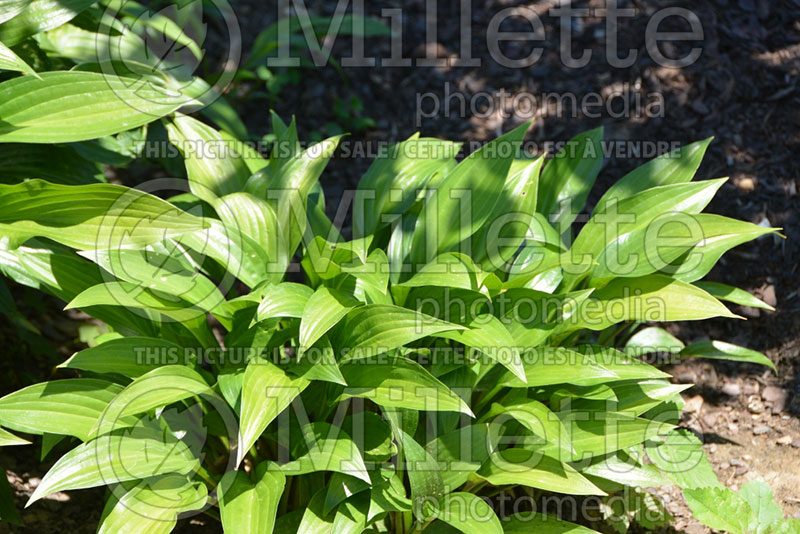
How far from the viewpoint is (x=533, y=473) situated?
220 centimetres

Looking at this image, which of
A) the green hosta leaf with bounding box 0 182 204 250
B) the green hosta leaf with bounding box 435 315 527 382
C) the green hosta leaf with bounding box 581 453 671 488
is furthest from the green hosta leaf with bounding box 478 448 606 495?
the green hosta leaf with bounding box 0 182 204 250

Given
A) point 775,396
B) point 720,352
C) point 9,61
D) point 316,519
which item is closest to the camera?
point 9,61

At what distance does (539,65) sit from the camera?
162 inches

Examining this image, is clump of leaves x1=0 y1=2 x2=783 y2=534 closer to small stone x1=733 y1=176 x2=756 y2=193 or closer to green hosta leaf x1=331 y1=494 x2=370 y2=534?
green hosta leaf x1=331 y1=494 x2=370 y2=534

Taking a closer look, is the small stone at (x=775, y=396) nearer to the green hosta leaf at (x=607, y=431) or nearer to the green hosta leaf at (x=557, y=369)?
the green hosta leaf at (x=607, y=431)

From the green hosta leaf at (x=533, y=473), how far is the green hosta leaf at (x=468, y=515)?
9cm

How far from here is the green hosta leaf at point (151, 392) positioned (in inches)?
78.7

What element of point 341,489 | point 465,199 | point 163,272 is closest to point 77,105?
point 163,272

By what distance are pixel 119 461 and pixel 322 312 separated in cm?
66

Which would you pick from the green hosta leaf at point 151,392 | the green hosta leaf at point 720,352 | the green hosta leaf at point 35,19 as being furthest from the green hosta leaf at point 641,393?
the green hosta leaf at point 35,19

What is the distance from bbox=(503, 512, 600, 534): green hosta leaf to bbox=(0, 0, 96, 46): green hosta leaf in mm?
1994

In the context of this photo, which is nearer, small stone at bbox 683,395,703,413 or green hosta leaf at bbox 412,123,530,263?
green hosta leaf at bbox 412,123,530,263

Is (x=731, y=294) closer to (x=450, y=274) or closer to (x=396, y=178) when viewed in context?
(x=450, y=274)

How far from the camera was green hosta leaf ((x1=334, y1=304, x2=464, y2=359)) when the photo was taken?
2037mm
